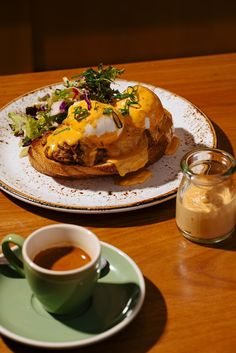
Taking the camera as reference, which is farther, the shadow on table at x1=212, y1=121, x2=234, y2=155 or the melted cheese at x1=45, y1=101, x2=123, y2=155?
the shadow on table at x1=212, y1=121, x2=234, y2=155

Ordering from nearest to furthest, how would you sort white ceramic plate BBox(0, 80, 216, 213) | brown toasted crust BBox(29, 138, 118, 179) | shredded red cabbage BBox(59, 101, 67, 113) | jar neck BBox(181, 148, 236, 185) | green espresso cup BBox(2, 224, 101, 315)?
green espresso cup BBox(2, 224, 101, 315) < jar neck BBox(181, 148, 236, 185) < white ceramic plate BBox(0, 80, 216, 213) < brown toasted crust BBox(29, 138, 118, 179) < shredded red cabbage BBox(59, 101, 67, 113)

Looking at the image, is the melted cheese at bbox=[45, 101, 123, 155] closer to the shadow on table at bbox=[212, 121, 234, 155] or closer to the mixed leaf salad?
the mixed leaf salad

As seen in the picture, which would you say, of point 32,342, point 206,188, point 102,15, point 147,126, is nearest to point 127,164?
point 147,126

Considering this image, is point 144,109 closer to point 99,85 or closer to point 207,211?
point 99,85

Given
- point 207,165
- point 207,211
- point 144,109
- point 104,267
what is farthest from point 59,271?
point 144,109

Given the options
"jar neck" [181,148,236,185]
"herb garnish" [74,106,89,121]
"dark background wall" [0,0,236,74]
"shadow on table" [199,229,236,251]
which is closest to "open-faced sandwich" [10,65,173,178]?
"herb garnish" [74,106,89,121]

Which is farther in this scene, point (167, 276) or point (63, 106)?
point (63, 106)

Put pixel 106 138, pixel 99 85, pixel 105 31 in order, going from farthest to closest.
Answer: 1. pixel 105 31
2. pixel 99 85
3. pixel 106 138
